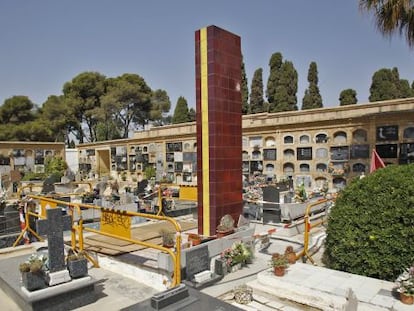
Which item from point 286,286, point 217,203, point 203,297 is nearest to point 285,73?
point 217,203

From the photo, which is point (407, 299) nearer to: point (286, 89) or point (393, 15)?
point (393, 15)

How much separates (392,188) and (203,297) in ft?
13.5

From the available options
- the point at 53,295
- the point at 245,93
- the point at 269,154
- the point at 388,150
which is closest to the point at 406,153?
the point at 388,150

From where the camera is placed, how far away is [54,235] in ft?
17.3

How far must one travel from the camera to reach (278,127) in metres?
20.1

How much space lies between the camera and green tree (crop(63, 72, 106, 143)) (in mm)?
43781

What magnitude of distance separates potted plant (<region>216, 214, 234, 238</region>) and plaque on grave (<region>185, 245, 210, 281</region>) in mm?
1355

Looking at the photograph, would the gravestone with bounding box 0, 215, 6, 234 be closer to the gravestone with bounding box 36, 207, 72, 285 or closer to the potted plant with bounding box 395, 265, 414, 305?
the gravestone with bounding box 36, 207, 72, 285

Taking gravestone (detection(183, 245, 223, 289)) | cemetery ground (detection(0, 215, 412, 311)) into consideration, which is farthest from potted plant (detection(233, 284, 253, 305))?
gravestone (detection(183, 245, 223, 289))

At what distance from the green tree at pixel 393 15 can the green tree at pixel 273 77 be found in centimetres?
2277

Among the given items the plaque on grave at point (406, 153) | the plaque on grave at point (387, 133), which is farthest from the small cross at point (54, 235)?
the plaque on grave at point (387, 133)

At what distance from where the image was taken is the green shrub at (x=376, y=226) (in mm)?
5219

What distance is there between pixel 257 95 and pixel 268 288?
96.9 ft

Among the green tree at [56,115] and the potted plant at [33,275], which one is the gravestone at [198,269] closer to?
the potted plant at [33,275]
